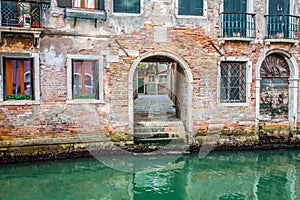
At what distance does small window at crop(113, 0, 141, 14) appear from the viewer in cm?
732

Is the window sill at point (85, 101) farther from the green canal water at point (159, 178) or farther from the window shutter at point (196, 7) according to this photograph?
the window shutter at point (196, 7)

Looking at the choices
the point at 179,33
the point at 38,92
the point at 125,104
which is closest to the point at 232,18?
the point at 179,33

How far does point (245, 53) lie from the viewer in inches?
313

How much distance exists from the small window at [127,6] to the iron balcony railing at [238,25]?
7.55 ft

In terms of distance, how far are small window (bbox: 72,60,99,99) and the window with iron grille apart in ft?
11.3

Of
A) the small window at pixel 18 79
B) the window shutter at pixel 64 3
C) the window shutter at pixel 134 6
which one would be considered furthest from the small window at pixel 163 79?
the small window at pixel 18 79

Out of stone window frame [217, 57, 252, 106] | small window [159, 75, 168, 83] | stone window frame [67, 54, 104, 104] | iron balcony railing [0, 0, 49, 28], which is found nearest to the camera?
iron balcony railing [0, 0, 49, 28]

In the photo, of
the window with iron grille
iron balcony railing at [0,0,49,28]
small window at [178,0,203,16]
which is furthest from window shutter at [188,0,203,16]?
iron balcony railing at [0,0,49,28]

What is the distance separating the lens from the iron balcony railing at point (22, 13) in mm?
6449

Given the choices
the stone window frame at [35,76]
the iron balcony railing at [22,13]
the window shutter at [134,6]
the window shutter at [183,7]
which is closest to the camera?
the iron balcony railing at [22,13]

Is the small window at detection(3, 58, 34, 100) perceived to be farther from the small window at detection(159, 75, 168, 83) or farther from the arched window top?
the small window at detection(159, 75, 168, 83)

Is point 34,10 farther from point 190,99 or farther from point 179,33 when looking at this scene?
point 190,99

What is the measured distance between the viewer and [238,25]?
7934mm

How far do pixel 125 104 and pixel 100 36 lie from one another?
71.4 inches
